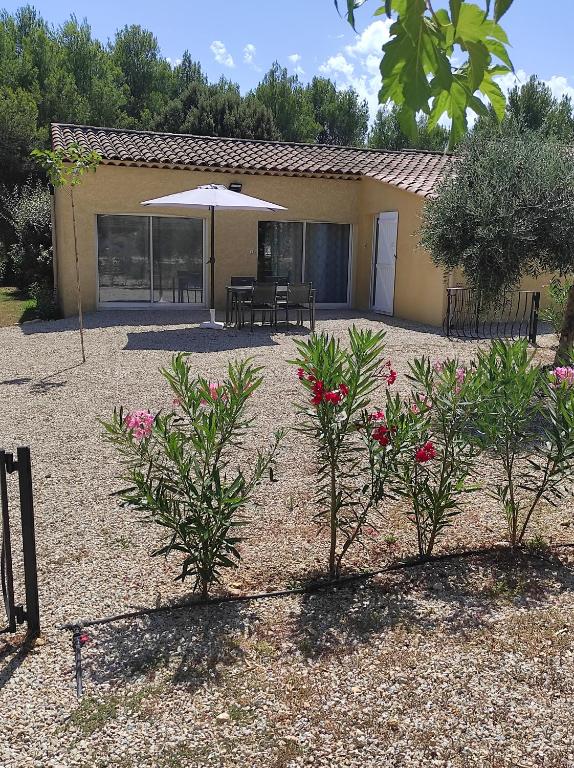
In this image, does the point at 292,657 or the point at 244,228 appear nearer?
the point at 292,657

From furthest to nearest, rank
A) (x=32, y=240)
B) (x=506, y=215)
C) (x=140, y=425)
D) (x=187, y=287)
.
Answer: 1. (x=32, y=240)
2. (x=187, y=287)
3. (x=506, y=215)
4. (x=140, y=425)

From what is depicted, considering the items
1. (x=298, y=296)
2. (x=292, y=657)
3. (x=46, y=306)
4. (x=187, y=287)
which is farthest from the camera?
(x=187, y=287)

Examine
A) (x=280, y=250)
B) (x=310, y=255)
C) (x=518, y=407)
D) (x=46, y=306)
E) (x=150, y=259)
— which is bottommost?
(x=46, y=306)

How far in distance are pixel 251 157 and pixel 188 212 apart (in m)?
2.32

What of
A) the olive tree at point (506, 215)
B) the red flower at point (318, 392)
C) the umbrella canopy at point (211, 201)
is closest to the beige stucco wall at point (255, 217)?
the umbrella canopy at point (211, 201)

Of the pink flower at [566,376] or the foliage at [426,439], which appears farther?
the pink flower at [566,376]

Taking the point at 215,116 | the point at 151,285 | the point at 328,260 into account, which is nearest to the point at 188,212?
the point at 151,285

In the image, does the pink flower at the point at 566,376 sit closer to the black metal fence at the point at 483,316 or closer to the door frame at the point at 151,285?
the black metal fence at the point at 483,316

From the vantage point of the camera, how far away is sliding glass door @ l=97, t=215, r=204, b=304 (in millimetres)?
15641

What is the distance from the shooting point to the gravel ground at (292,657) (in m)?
2.66

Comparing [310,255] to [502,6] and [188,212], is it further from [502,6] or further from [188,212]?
[502,6]

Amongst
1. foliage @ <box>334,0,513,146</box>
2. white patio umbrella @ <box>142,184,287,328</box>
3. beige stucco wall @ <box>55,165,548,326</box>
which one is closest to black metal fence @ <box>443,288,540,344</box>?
beige stucco wall @ <box>55,165,548,326</box>

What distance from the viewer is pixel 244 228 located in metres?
16.4

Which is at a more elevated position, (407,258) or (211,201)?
(211,201)
